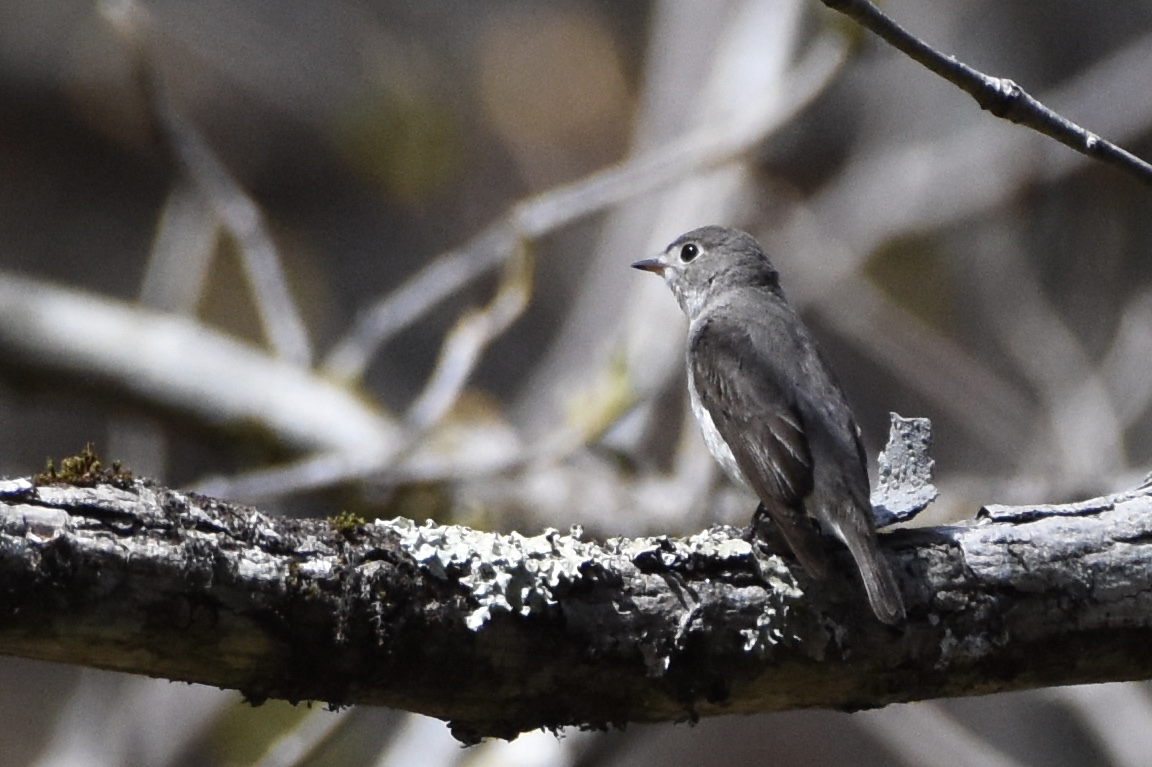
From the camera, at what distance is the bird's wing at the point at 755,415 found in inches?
138

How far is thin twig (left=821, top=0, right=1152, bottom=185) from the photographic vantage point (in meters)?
2.48

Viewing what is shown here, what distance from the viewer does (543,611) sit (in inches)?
98.6

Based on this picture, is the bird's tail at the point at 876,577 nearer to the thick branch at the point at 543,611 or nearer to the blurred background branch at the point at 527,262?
the thick branch at the point at 543,611

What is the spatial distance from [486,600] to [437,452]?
3717 mm

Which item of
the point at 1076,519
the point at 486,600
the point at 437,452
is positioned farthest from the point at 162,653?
the point at 437,452

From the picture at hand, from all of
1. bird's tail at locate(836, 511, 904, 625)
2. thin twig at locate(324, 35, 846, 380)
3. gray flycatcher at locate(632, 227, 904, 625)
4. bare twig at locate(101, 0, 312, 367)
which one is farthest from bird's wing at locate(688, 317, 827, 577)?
bare twig at locate(101, 0, 312, 367)

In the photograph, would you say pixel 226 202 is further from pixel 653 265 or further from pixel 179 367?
pixel 653 265

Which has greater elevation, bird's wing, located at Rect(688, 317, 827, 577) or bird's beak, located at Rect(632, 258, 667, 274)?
bird's beak, located at Rect(632, 258, 667, 274)

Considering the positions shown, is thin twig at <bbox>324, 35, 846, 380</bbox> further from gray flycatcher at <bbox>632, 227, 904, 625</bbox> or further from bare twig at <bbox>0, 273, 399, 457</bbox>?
gray flycatcher at <bbox>632, 227, 904, 625</bbox>

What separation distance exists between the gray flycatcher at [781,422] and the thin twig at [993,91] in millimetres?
951

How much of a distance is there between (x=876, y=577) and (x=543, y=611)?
0.75 metres

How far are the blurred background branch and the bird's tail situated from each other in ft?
7.24

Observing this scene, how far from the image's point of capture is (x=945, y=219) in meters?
9.02

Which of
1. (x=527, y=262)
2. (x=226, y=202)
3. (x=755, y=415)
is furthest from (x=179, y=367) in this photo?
(x=755, y=415)
